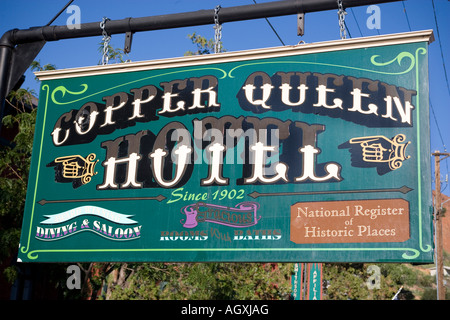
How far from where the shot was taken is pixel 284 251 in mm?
5438

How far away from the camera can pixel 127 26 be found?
6.43 m

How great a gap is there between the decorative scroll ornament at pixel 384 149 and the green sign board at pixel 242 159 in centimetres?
1

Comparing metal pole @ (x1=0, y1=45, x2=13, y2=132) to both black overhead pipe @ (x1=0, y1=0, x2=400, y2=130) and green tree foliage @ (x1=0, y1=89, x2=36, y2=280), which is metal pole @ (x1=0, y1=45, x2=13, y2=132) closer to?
black overhead pipe @ (x1=0, y1=0, x2=400, y2=130)

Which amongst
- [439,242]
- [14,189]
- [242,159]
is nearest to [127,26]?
[242,159]

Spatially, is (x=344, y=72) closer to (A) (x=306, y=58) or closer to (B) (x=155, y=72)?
(A) (x=306, y=58)

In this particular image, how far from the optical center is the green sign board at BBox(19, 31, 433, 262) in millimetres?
5363

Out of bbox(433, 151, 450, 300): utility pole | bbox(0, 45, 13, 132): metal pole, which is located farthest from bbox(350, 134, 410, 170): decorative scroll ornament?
bbox(433, 151, 450, 300): utility pole

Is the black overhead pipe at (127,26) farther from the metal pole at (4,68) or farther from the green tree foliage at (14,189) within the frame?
the green tree foliage at (14,189)

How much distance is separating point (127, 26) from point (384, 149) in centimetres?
308

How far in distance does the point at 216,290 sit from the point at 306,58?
11.8 meters

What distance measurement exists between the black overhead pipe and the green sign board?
388mm

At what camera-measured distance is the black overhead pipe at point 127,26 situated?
228 inches

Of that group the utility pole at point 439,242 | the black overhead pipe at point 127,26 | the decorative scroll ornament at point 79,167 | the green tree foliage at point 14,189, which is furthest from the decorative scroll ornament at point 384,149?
the utility pole at point 439,242

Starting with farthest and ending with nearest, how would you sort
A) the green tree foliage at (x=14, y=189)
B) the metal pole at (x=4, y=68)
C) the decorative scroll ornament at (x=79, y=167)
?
1. the green tree foliage at (x=14, y=189)
2. the metal pole at (x=4, y=68)
3. the decorative scroll ornament at (x=79, y=167)
